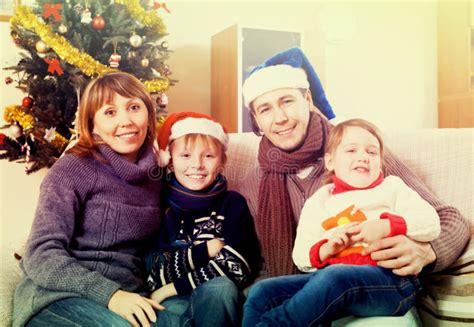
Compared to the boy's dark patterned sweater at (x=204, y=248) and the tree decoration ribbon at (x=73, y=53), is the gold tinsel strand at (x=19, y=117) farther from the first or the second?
the boy's dark patterned sweater at (x=204, y=248)

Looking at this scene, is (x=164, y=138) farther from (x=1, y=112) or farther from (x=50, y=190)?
(x=1, y=112)

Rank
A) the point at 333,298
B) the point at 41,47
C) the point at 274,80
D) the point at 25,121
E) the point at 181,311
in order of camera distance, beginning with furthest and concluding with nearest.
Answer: the point at 25,121 → the point at 41,47 → the point at 274,80 → the point at 181,311 → the point at 333,298

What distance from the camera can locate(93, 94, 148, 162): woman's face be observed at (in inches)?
41.2

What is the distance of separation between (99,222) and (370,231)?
0.55m

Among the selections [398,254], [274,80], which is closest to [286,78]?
[274,80]

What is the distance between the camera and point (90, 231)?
1017 mm

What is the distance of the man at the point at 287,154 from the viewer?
3.37 ft

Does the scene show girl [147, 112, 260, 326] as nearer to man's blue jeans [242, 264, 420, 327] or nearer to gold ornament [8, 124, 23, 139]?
man's blue jeans [242, 264, 420, 327]

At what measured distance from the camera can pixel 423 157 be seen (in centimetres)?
111

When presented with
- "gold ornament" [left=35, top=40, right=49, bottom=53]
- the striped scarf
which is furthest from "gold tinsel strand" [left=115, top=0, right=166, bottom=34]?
the striped scarf

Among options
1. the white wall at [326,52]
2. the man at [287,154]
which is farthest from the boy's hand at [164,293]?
the white wall at [326,52]

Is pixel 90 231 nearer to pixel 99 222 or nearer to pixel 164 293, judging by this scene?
pixel 99 222

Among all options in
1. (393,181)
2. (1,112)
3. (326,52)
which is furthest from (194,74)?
(393,181)

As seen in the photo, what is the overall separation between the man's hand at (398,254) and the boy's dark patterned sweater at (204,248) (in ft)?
0.91
